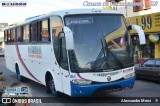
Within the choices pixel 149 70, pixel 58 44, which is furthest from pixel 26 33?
pixel 149 70

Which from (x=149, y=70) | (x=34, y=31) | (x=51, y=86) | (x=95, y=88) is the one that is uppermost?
(x=34, y=31)

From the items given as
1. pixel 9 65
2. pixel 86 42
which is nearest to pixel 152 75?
pixel 86 42

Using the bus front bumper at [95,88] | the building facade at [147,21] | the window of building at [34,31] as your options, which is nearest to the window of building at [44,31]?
the window of building at [34,31]

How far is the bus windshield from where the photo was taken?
973cm

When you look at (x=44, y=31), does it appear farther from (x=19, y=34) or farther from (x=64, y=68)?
(x=19, y=34)

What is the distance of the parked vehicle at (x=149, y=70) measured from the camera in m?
15.3

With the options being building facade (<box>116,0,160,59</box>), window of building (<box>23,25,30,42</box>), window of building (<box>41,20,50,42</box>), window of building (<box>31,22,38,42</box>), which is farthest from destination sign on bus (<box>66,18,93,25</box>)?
building facade (<box>116,0,160,59</box>)

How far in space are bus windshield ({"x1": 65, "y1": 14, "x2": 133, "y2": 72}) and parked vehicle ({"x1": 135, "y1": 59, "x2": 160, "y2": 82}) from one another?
5.29 metres

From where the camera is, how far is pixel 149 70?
15.9 meters

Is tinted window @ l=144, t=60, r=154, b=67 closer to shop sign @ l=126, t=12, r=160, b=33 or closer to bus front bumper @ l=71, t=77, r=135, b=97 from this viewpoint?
bus front bumper @ l=71, t=77, r=135, b=97

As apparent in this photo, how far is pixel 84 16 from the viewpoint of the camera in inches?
406

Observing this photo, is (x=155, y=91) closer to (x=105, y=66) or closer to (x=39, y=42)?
(x=105, y=66)

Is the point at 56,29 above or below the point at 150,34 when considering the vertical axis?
above

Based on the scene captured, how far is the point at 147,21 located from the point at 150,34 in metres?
1.13
